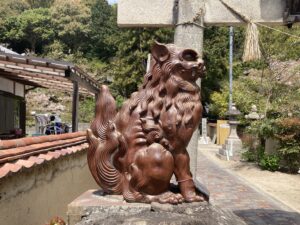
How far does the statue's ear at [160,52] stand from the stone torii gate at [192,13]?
137 centimetres

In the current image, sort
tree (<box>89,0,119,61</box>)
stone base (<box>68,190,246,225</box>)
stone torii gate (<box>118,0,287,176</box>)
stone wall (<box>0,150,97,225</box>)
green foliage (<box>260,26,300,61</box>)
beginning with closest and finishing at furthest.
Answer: stone base (<box>68,190,246,225</box>)
stone wall (<box>0,150,97,225</box>)
stone torii gate (<box>118,0,287,176</box>)
green foliage (<box>260,26,300,61</box>)
tree (<box>89,0,119,61</box>)

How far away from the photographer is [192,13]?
4875 mm

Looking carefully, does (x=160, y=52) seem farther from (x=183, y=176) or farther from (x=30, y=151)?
(x=30, y=151)

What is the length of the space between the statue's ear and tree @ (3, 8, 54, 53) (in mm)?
46062

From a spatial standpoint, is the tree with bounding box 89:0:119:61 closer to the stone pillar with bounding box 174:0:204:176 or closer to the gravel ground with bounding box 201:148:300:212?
the gravel ground with bounding box 201:148:300:212

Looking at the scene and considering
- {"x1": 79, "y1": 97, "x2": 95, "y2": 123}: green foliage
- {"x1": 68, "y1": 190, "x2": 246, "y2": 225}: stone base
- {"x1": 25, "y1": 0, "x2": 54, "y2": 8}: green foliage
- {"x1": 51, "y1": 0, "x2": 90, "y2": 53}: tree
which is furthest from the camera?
{"x1": 25, "y1": 0, "x2": 54, "y2": 8}: green foliage

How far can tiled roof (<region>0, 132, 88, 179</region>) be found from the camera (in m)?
3.95

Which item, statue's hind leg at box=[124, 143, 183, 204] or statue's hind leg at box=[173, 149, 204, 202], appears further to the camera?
statue's hind leg at box=[173, 149, 204, 202]

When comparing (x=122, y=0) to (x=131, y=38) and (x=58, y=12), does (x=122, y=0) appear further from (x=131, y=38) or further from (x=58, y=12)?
(x=58, y=12)

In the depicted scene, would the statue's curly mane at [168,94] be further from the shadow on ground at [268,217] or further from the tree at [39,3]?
the tree at [39,3]

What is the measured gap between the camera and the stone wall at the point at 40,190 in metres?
4.14

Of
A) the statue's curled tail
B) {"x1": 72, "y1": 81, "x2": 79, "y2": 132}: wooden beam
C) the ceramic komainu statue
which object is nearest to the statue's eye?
the ceramic komainu statue

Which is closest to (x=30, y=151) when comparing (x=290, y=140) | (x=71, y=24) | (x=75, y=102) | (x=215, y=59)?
(x=75, y=102)

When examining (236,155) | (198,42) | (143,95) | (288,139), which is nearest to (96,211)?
(143,95)
